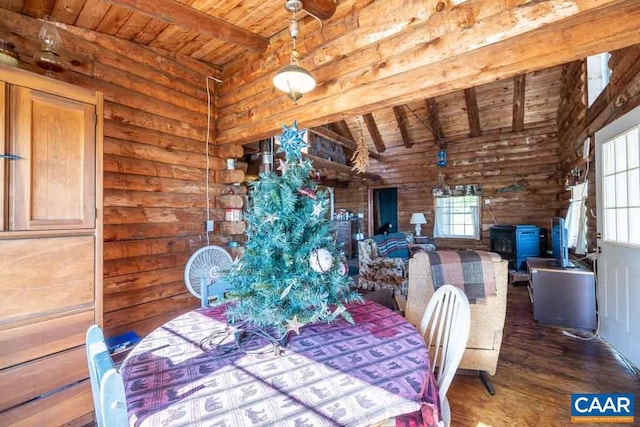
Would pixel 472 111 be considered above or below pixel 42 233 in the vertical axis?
above

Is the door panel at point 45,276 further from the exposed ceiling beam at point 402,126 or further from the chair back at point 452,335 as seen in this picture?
the exposed ceiling beam at point 402,126

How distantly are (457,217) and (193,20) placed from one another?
6.93 m

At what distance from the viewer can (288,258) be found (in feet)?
3.70

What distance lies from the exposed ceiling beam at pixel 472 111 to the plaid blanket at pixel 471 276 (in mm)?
4942

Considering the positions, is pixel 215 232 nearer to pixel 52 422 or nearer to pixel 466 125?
pixel 52 422

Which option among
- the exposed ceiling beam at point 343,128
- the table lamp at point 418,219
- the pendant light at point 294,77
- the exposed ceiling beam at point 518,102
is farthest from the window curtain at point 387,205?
the pendant light at point 294,77

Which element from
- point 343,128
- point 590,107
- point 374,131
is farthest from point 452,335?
point 343,128

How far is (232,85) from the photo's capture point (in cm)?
311

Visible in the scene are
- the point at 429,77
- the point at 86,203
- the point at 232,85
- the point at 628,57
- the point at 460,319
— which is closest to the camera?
the point at 460,319

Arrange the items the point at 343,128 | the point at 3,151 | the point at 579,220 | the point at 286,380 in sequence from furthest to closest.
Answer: the point at 343,128
the point at 579,220
the point at 3,151
the point at 286,380

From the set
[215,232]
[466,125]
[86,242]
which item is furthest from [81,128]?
[466,125]

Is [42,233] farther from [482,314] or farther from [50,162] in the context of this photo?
[482,314]

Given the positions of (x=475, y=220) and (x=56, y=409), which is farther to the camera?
(x=475, y=220)

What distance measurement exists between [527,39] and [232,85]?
8.70 feet
